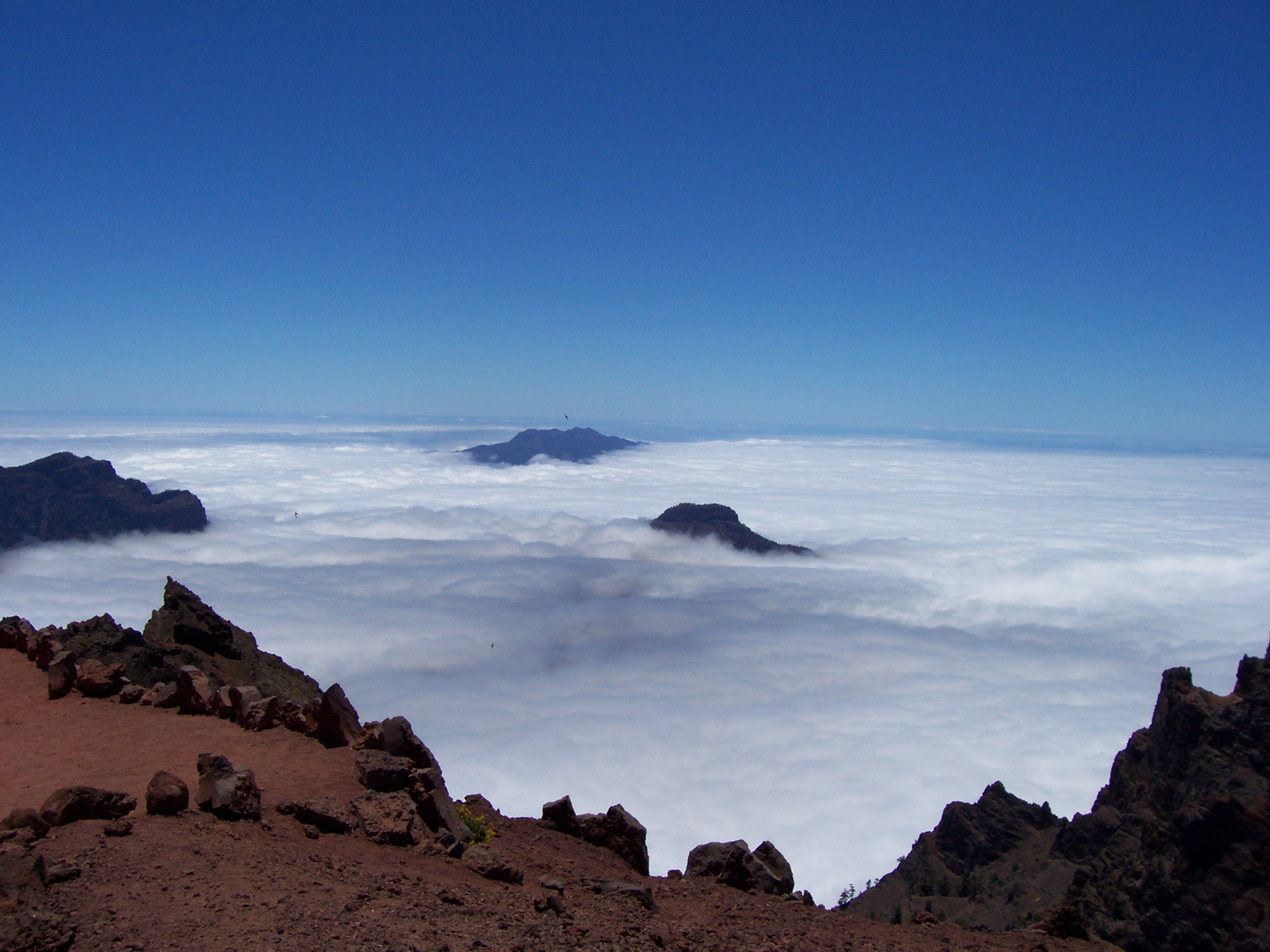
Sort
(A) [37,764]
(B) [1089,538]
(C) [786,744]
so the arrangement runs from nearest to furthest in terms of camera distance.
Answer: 1. (A) [37,764]
2. (C) [786,744]
3. (B) [1089,538]

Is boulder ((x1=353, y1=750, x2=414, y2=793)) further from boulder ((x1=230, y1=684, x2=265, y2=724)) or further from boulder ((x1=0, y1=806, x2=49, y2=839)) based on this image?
boulder ((x1=230, y1=684, x2=265, y2=724))

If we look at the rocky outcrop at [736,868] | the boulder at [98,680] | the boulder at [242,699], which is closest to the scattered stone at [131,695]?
the boulder at [98,680]

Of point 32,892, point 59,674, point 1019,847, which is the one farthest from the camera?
point 1019,847

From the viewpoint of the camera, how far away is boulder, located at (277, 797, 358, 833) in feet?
27.9

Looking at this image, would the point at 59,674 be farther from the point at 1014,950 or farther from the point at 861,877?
the point at 861,877

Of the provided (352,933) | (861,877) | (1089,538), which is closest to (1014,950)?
(352,933)

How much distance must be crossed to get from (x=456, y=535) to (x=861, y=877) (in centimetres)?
13857

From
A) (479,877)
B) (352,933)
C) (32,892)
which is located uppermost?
(32,892)

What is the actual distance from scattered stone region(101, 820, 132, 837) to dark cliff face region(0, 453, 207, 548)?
15479cm

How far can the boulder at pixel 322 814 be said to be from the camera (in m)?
8.50

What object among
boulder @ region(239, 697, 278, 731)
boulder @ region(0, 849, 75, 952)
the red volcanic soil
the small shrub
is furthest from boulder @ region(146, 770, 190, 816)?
boulder @ region(239, 697, 278, 731)

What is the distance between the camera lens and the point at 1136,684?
9438cm

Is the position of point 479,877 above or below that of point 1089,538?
above

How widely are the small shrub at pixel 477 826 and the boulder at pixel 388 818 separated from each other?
2.79 ft
